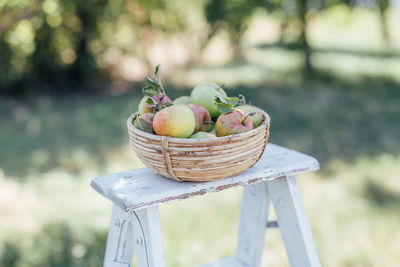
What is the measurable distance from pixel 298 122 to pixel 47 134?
102 inches

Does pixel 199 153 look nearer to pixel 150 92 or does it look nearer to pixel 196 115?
pixel 196 115

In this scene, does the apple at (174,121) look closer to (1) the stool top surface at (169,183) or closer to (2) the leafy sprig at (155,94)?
(2) the leafy sprig at (155,94)

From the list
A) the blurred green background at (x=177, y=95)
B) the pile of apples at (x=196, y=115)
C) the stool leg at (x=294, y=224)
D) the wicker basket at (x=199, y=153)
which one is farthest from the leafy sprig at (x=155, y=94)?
the blurred green background at (x=177, y=95)

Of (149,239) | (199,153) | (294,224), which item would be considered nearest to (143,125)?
(199,153)

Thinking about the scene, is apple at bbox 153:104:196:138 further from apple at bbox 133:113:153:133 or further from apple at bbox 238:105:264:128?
apple at bbox 238:105:264:128

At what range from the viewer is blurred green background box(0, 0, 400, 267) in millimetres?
2805

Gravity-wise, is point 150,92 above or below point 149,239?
above

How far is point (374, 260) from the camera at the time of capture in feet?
8.36

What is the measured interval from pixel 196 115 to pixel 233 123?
0.14 m

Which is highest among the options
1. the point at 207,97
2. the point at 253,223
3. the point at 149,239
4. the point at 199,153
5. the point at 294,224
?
the point at 207,97

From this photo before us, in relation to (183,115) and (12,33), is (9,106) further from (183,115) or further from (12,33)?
(183,115)

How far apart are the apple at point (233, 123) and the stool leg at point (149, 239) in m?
0.32

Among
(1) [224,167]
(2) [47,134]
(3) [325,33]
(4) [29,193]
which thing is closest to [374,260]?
(1) [224,167]

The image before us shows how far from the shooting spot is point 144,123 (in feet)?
Result: 4.89
